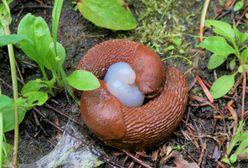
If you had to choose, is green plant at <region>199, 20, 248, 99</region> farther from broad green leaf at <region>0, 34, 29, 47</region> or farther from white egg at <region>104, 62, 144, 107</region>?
broad green leaf at <region>0, 34, 29, 47</region>

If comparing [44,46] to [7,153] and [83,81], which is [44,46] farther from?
[7,153]

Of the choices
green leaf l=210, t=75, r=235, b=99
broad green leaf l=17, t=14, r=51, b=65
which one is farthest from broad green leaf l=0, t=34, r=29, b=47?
green leaf l=210, t=75, r=235, b=99

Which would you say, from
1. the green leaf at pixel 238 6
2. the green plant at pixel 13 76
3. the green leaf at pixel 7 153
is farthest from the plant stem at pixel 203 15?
the green leaf at pixel 7 153

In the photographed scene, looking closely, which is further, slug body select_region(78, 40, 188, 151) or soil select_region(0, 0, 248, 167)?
soil select_region(0, 0, 248, 167)

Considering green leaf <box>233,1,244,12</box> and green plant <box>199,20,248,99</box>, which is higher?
green leaf <box>233,1,244,12</box>

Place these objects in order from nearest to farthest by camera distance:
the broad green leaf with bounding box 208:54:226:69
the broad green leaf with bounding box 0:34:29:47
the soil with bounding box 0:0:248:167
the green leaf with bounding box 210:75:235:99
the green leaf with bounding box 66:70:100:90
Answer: the broad green leaf with bounding box 0:34:29:47 → the green leaf with bounding box 66:70:100:90 → the soil with bounding box 0:0:248:167 → the green leaf with bounding box 210:75:235:99 → the broad green leaf with bounding box 208:54:226:69

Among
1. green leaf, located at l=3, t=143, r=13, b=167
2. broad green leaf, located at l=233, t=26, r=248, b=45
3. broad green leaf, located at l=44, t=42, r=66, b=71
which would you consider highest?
broad green leaf, located at l=233, t=26, r=248, b=45

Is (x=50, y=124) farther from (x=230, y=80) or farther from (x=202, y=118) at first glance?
(x=230, y=80)

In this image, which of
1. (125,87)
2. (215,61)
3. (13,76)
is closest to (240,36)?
(215,61)
